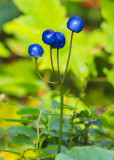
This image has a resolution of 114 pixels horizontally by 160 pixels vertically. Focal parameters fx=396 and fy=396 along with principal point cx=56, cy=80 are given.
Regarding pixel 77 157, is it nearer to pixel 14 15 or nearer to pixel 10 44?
pixel 10 44

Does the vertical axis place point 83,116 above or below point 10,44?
below

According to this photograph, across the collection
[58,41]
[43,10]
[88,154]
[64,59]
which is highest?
[43,10]

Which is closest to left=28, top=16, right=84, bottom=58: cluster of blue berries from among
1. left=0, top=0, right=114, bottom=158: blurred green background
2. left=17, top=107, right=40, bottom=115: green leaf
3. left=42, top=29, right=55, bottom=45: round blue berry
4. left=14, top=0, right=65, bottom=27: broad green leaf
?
left=42, top=29, right=55, bottom=45: round blue berry

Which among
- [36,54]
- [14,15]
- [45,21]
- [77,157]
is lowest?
[77,157]

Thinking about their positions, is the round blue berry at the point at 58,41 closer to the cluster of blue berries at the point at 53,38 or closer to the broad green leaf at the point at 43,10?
the cluster of blue berries at the point at 53,38

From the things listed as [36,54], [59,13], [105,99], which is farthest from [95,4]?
[36,54]

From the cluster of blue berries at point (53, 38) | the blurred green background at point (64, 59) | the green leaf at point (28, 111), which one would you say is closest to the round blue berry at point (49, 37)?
the cluster of blue berries at point (53, 38)

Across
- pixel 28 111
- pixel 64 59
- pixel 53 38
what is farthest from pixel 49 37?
pixel 64 59

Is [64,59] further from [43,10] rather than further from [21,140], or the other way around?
[21,140]
